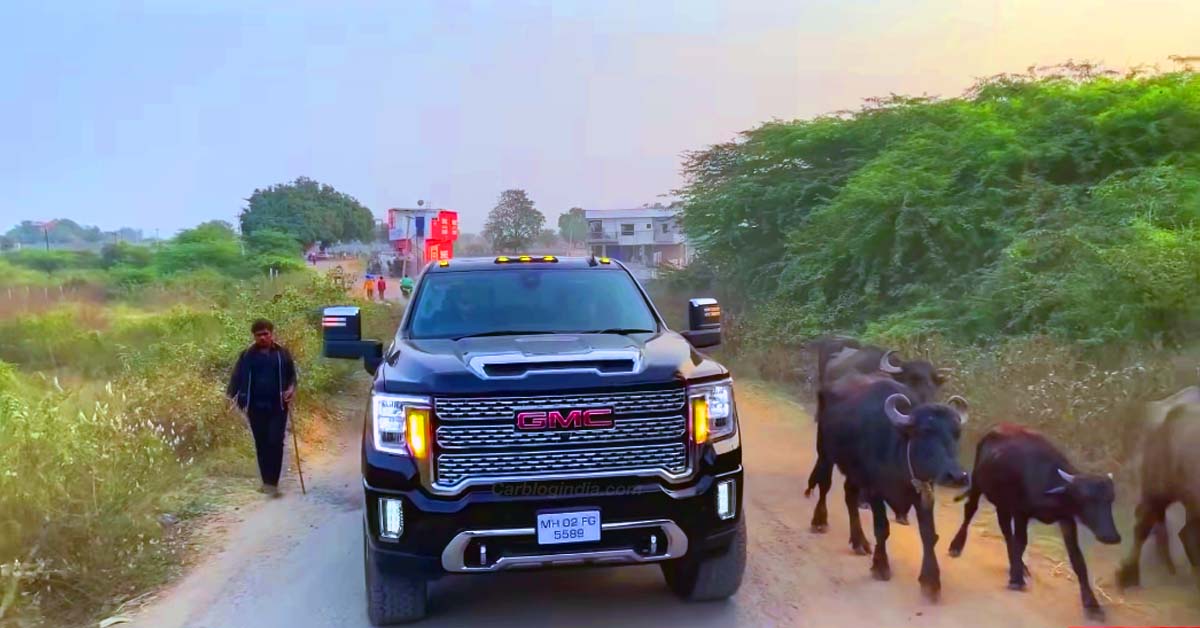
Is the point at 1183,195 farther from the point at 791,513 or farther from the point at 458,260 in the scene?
the point at 458,260

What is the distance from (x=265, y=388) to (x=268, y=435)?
46 centimetres

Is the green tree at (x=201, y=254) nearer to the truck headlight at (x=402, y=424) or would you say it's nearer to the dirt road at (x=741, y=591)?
the dirt road at (x=741, y=591)

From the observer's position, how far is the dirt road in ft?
18.9

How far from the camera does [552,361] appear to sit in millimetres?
5328

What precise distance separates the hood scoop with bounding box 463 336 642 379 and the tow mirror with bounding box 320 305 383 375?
1453 mm

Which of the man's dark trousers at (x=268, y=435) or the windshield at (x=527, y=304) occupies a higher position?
the windshield at (x=527, y=304)

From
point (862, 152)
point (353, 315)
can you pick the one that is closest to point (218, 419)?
point (353, 315)

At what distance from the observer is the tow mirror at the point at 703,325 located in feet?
23.2

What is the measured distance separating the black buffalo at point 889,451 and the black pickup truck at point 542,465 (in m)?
1.18

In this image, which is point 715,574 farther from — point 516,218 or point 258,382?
point 516,218

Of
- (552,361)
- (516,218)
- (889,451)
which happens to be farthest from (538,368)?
(516,218)

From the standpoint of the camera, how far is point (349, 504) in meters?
8.95

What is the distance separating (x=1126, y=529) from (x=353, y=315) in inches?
214

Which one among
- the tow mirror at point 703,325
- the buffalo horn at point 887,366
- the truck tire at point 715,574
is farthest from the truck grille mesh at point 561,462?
the buffalo horn at point 887,366
